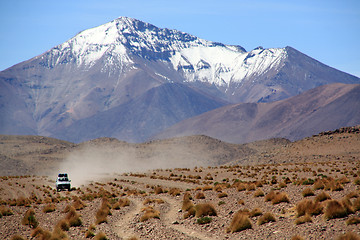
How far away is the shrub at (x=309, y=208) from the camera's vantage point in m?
16.7

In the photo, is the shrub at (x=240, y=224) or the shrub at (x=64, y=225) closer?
the shrub at (x=240, y=224)

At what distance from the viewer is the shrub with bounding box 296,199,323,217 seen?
54.7 feet

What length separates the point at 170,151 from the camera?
444ft

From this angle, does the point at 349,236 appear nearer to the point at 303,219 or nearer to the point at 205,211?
the point at 303,219

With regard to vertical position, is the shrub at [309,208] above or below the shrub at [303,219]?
above

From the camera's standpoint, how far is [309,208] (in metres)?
16.9

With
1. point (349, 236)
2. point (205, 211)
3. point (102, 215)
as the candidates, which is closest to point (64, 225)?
point (102, 215)

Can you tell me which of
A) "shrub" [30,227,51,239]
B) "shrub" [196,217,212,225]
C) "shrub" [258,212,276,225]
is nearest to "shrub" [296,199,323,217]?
"shrub" [258,212,276,225]

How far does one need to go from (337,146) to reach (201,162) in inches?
1855

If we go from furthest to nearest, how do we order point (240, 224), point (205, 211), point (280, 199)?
point (280, 199), point (205, 211), point (240, 224)

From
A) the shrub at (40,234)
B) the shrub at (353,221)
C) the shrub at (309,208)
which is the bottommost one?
the shrub at (40,234)

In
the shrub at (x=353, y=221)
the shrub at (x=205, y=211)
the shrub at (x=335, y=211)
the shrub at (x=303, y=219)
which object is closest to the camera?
the shrub at (x=353, y=221)

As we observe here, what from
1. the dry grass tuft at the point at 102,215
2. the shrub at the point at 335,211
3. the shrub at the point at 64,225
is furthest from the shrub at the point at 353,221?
the shrub at the point at 64,225

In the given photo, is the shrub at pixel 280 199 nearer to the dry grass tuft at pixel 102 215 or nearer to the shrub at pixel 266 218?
the shrub at pixel 266 218
